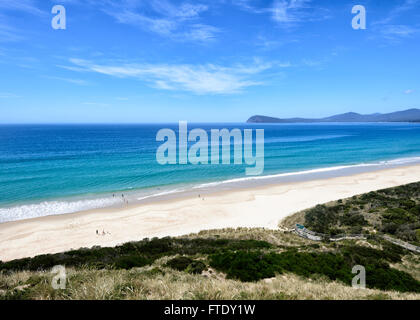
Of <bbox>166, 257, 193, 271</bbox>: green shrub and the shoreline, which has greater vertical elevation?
<bbox>166, 257, 193, 271</bbox>: green shrub

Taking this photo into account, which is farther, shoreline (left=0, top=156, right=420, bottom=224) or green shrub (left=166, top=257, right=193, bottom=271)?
shoreline (left=0, top=156, right=420, bottom=224)

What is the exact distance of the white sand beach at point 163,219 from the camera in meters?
19.0

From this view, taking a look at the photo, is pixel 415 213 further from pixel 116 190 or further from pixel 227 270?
pixel 116 190

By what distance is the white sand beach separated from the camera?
1898cm

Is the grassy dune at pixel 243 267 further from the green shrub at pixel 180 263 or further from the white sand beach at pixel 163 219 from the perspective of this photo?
the white sand beach at pixel 163 219

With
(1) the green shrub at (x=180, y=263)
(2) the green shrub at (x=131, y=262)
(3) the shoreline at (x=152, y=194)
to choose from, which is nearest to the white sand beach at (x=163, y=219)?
(3) the shoreline at (x=152, y=194)

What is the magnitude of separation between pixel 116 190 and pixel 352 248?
2857cm

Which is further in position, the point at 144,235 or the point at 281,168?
the point at 281,168

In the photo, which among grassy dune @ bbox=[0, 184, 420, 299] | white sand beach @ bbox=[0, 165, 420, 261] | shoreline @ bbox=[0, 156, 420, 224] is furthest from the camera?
shoreline @ bbox=[0, 156, 420, 224]

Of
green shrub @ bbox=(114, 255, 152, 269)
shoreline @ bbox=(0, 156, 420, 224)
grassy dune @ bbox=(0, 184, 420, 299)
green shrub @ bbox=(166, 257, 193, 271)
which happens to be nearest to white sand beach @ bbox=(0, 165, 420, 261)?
shoreline @ bbox=(0, 156, 420, 224)

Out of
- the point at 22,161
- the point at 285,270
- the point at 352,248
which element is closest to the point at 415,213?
the point at 352,248

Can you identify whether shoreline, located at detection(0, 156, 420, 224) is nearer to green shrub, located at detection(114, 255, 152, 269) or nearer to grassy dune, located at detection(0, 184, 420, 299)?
grassy dune, located at detection(0, 184, 420, 299)

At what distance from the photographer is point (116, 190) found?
32.9 m
